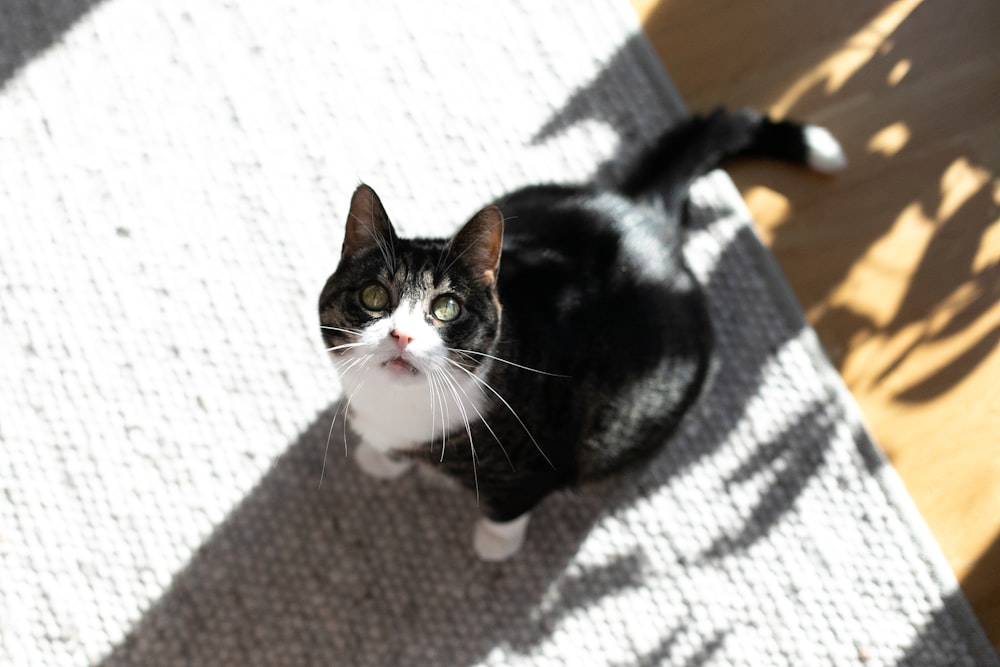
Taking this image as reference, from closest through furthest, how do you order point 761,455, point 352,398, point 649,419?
point 352,398, point 649,419, point 761,455

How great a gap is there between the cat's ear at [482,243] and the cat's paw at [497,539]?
1.58 feet

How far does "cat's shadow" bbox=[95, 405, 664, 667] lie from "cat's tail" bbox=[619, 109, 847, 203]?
0.52 m

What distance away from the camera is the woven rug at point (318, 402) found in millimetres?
1311

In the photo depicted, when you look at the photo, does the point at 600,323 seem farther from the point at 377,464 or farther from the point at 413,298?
the point at 377,464

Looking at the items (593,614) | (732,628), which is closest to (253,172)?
(593,614)

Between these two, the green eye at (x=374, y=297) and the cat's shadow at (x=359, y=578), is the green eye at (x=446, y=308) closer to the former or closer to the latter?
the green eye at (x=374, y=297)

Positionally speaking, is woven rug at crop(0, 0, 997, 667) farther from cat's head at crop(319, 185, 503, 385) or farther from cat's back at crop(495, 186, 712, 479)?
cat's head at crop(319, 185, 503, 385)

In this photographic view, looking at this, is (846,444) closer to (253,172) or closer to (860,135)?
(860,135)

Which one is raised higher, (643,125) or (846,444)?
(643,125)

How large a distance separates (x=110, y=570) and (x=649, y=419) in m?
0.88

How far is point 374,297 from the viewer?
3.14ft

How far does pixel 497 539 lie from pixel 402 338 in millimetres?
530

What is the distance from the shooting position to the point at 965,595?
1352 mm

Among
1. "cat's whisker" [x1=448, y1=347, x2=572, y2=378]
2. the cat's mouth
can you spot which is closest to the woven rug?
"cat's whisker" [x1=448, y1=347, x2=572, y2=378]
